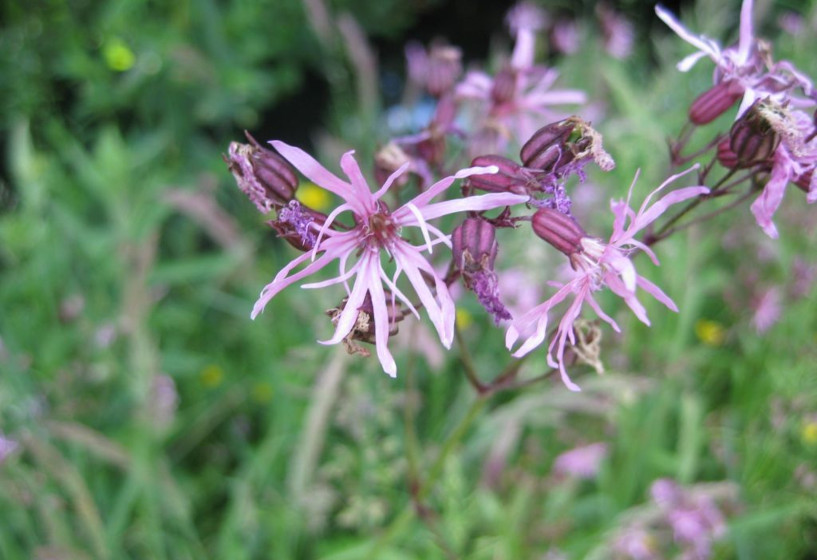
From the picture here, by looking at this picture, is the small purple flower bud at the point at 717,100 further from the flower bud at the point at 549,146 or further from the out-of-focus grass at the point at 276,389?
the out-of-focus grass at the point at 276,389

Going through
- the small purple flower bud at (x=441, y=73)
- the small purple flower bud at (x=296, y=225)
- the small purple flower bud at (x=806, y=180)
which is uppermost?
the small purple flower bud at (x=441, y=73)

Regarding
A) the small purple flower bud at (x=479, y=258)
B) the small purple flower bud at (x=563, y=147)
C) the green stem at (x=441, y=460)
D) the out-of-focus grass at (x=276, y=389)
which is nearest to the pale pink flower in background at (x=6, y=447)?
the out-of-focus grass at (x=276, y=389)

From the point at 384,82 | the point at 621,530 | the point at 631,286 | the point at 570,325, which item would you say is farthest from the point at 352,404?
the point at 384,82

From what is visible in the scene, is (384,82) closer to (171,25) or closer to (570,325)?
(171,25)

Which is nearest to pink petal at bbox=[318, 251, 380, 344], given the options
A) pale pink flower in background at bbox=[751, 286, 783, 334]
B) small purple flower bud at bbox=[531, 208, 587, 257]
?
small purple flower bud at bbox=[531, 208, 587, 257]

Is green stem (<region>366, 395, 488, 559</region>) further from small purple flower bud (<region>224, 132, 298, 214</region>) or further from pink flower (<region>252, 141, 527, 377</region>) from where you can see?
small purple flower bud (<region>224, 132, 298, 214</region>)
